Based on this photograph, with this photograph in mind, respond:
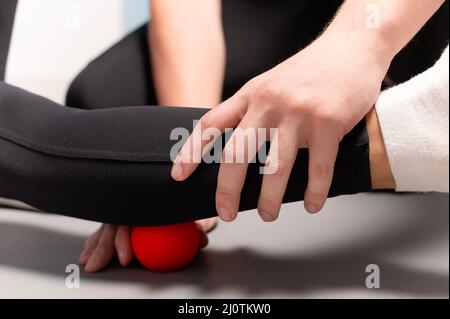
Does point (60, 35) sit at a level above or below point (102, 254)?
above

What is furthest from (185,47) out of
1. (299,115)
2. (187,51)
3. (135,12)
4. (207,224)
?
(299,115)

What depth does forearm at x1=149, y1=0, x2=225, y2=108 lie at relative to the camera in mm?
773

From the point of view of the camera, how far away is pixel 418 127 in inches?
21.2

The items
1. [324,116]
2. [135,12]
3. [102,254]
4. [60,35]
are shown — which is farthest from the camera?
[135,12]

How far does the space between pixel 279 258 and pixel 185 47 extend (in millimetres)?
327

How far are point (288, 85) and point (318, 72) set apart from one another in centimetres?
3

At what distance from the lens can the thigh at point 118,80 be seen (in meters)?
0.79

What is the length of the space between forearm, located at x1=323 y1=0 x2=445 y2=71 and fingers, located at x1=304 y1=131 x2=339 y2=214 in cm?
8

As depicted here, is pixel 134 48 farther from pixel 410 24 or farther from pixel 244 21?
pixel 410 24

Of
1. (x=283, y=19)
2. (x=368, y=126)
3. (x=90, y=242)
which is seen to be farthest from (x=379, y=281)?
(x=283, y=19)

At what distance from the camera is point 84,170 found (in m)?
0.53

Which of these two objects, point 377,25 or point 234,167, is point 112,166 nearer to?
point 234,167

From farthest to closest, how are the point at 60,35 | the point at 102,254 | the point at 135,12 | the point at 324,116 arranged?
1. the point at 135,12
2. the point at 60,35
3. the point at 102,254
4. the point at 324,116

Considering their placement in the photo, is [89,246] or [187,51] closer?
[89,246]
